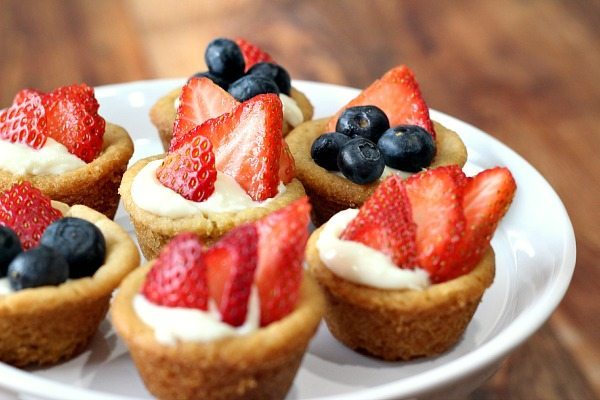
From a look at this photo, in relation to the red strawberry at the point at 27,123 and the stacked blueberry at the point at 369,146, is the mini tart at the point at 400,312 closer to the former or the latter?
the stacked blueberry at the point at 369,146

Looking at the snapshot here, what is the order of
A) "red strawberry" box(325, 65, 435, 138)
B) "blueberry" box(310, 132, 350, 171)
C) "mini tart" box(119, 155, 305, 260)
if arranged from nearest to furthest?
"mini tart" box(119, 155, 305, 260) < "blueberry" box(310, 132, 350, 171) < "red strawberry" box(325, 65, 435, 138)

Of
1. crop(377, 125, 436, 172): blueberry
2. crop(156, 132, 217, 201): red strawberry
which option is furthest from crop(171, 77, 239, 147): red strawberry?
crop(377, 125, 436, 172): blueberry

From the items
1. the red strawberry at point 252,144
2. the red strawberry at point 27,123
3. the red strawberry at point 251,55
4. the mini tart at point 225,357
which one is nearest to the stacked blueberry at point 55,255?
the mini tart at point 225,357

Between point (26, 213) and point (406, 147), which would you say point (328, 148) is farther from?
point (26, 213)

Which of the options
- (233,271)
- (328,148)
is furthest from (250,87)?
(233,271)

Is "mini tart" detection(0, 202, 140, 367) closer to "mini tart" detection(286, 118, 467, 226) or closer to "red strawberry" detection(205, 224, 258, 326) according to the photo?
"red strawberry" detection(205, 224, 258, 326)

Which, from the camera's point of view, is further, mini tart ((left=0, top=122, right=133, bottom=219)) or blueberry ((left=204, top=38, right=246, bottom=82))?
blueberry ((left=204, top=38, right=246, bottom=82))

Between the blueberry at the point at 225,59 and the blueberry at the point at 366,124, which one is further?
the blueberry at the point at 225,59
